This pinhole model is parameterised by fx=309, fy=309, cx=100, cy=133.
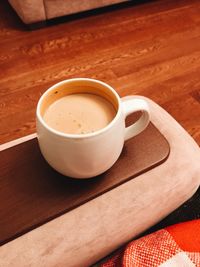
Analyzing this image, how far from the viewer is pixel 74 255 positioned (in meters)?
0.54

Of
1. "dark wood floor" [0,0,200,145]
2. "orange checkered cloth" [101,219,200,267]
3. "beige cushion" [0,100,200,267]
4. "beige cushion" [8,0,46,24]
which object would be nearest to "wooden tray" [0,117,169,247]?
"beige cushion" [0,100,200,267]

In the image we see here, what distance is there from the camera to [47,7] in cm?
167

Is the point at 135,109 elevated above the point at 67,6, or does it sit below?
above

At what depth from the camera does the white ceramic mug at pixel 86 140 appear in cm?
48

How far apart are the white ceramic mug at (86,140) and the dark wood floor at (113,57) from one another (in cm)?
72

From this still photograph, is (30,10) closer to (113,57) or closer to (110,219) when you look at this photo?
(113,57)

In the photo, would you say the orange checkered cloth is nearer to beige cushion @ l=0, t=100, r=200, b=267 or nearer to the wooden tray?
beige cushion @ l=0, t=100, r=200, b=267

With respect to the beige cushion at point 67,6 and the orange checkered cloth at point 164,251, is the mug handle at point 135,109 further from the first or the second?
the beige cushion at point 67,6

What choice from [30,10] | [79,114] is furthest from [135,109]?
[30,10]

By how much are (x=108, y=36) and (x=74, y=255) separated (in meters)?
1.39

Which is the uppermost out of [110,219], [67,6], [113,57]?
[110,219]

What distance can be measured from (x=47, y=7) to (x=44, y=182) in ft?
4.45

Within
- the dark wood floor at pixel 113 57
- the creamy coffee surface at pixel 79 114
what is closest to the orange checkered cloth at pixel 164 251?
the creamy coffee surface at pixel 79 114

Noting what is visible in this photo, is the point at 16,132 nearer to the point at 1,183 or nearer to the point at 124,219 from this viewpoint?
the point at 1,183
